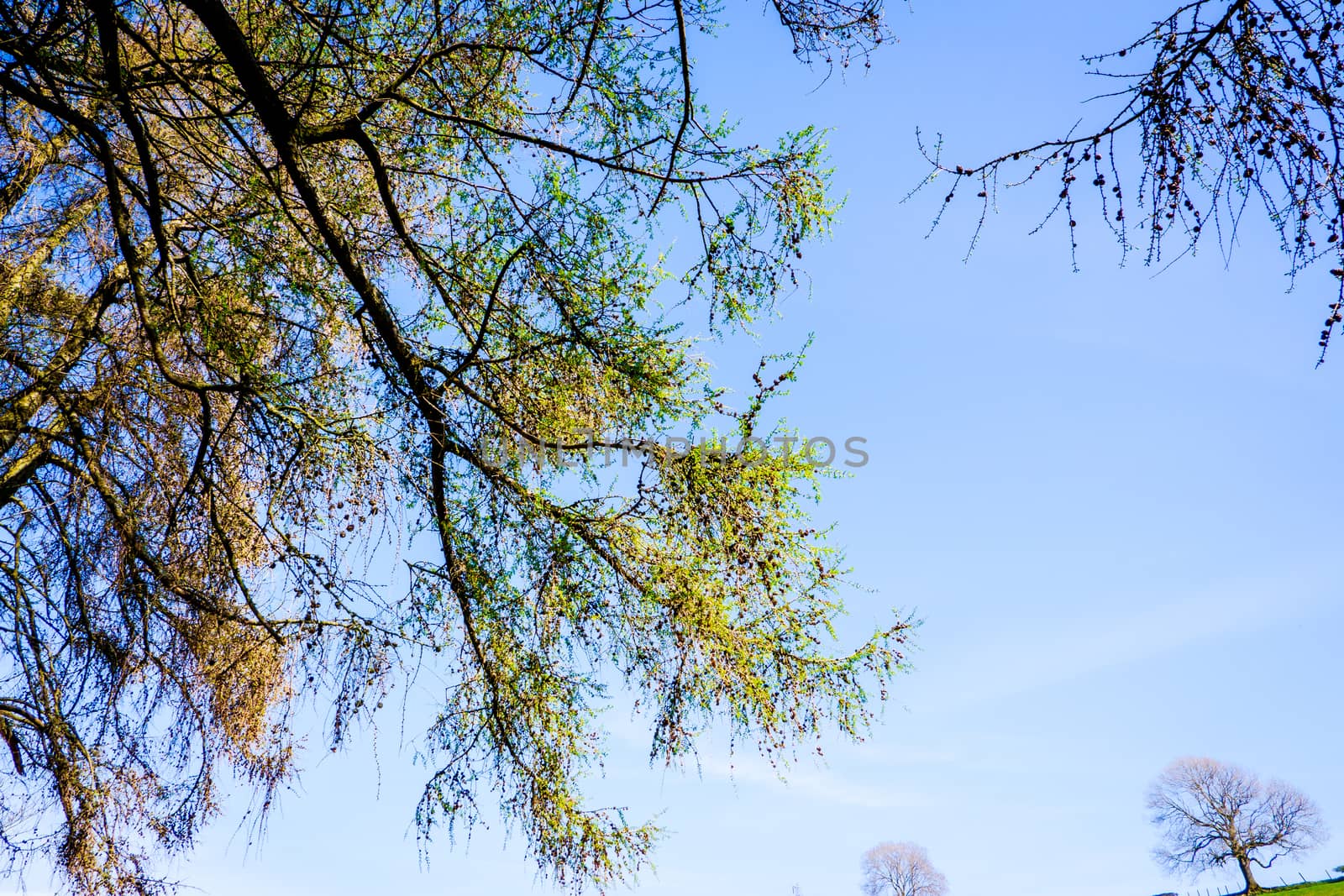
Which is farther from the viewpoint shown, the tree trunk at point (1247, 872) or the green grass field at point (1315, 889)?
the tree trunk at point (1247, 872)

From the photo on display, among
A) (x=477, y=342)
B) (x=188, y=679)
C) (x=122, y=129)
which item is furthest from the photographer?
(x=122, y=129)

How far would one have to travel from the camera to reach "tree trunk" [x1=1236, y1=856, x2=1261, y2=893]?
105 ft

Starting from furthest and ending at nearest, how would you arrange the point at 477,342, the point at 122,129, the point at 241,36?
the point at 122,129, the point at 477,342, the point at 241,36

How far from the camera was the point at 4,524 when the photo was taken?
5590mm

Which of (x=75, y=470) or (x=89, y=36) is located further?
(x=75, y=470)

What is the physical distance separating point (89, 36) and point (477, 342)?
6.58 ft

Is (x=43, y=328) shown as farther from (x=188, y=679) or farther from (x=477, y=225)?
(x=477, y=225)

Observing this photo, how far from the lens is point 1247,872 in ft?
105

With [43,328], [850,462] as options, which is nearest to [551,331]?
[850,462]

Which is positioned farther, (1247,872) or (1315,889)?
(1247,872)

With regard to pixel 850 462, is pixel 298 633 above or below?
below

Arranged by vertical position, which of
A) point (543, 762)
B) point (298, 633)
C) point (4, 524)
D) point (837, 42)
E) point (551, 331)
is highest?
point (837, 42)

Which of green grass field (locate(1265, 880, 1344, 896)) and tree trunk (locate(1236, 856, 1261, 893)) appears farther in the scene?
tree trunk (locate(1236, 856, 1261, 893))

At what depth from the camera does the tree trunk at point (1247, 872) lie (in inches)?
1260
